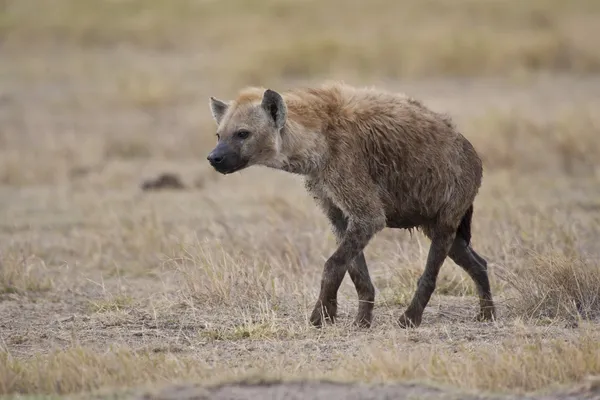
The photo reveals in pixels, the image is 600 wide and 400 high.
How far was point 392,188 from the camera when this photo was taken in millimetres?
7020

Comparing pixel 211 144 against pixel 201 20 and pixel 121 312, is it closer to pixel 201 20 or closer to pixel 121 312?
pixel 121 312

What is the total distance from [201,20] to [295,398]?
22.9m

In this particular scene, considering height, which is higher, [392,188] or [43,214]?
[392,188]

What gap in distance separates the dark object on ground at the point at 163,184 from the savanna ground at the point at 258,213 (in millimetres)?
167

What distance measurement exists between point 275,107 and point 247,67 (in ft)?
47.9

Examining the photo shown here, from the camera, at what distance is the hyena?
22.4ft

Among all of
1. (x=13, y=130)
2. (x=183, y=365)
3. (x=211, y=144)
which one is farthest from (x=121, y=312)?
(x=13, y=130)

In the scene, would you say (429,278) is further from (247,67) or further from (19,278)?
(247,67)

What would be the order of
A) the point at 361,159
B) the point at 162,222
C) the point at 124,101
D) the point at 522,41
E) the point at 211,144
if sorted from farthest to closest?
the point at 522,41 → the point at 124,101 → the point at 211,144 → the point at 162,222 → the point at 361,159

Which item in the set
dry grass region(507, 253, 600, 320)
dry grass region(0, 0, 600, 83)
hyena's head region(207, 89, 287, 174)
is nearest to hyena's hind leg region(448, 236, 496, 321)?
dry grass region(507, 253, 600, 320)

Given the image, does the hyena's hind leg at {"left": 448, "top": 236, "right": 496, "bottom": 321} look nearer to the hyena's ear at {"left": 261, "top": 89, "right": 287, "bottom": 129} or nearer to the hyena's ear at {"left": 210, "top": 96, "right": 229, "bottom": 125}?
the hyena's ear at {"left": 261, "top": 89, "right": 287, "bottom": 129}

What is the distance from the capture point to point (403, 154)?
7.00 m

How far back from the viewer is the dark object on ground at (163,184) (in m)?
13.6

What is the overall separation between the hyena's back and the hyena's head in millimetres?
304
